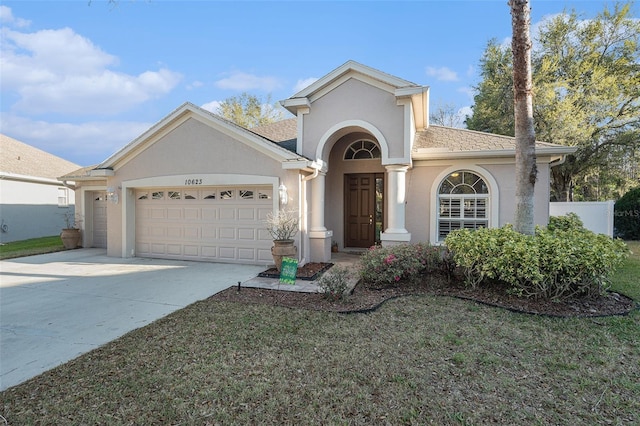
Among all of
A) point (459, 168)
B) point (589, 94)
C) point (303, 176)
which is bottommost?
point (303, 176)

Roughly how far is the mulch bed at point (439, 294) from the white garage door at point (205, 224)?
284cm

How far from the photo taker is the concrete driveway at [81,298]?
4.22 metres

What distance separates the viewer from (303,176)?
9.27 meters

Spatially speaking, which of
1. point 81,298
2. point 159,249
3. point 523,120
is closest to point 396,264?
point 523,120

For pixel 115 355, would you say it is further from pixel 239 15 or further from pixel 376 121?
pixel 239 15

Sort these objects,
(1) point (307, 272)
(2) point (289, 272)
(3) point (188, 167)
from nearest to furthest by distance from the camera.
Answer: (2) point (289, 272) < (1) point (307, 272) < (3) point (188, 167)

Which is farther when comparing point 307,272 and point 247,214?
point 247,214

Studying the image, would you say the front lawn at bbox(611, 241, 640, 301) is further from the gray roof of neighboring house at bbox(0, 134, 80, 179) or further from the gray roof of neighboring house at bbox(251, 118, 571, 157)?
the gray roof of neighboring house at bbox(0, 134, 80, 179)

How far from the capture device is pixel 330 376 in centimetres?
352

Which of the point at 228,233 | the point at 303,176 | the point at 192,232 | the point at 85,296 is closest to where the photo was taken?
the point at 85,296

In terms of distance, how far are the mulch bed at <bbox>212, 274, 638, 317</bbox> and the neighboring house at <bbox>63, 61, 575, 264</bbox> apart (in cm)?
256

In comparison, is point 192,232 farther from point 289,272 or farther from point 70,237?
point 70,237

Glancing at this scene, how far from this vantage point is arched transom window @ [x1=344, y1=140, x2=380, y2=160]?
11.8m

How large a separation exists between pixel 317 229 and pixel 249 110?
83.5ft
